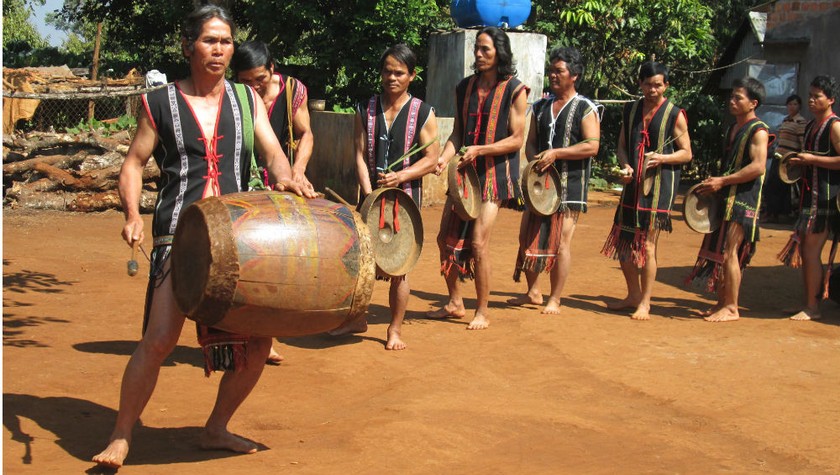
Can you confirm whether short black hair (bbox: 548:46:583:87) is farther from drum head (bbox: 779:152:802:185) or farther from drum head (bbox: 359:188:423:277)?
drum head (bbox: 359:188:423:277)

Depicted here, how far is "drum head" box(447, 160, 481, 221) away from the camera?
6.71 meters

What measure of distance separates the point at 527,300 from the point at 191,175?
4273 mm

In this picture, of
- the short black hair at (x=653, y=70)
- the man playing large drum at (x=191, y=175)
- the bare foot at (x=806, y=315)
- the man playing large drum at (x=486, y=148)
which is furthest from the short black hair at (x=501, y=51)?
the bare foot at (x=806, y=315)

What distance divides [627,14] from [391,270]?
40.7ft

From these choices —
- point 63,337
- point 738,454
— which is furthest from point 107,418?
point 738,454

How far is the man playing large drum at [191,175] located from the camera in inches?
160

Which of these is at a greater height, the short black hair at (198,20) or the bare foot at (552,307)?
the short black hair at (198,20)

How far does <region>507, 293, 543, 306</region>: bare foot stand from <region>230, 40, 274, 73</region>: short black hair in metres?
2.93

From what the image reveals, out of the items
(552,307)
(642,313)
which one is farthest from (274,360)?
(642,313)

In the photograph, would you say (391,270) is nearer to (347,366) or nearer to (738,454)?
(347,366)

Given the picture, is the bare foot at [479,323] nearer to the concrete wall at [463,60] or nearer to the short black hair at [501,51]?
the short black hair at [501,51]

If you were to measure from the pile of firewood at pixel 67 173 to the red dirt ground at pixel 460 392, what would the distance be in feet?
13.9

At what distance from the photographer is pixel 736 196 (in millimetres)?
7508

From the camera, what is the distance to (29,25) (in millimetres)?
36812
